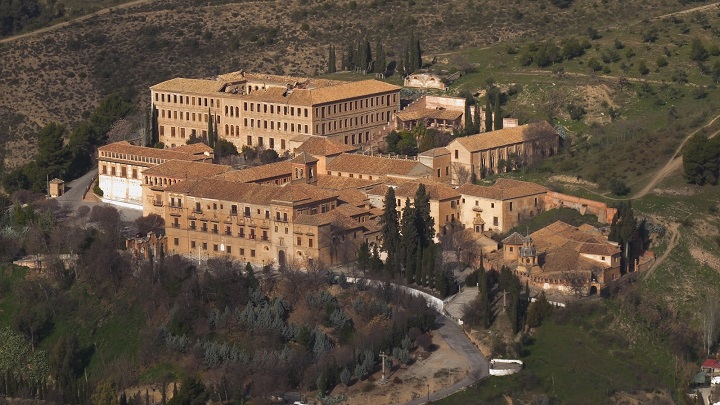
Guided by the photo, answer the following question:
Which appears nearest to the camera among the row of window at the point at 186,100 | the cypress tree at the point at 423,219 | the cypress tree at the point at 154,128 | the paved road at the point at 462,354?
the paved road at the point at 462,354

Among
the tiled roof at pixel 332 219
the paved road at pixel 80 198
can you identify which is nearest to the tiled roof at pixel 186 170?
the paved road at pixel 80 198

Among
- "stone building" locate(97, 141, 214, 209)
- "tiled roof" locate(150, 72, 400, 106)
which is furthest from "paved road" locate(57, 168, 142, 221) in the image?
"tiled roof" locate(150, 72, 400, 106)

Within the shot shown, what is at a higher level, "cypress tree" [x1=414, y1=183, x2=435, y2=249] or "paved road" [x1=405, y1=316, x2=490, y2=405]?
"cypress tree" [x1=414, y1=183, x2=435, y2=249]

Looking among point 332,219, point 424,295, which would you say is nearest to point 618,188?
point 424,295

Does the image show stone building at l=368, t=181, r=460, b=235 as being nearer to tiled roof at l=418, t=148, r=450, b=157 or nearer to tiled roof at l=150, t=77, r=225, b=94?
tiled roof at l=418, t=148, r=450, b=157

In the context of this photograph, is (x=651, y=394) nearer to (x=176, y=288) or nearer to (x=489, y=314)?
(x=489, y=314)

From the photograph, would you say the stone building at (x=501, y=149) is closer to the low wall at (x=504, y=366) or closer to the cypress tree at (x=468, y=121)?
the cypress tree at (x=468, y=121)
